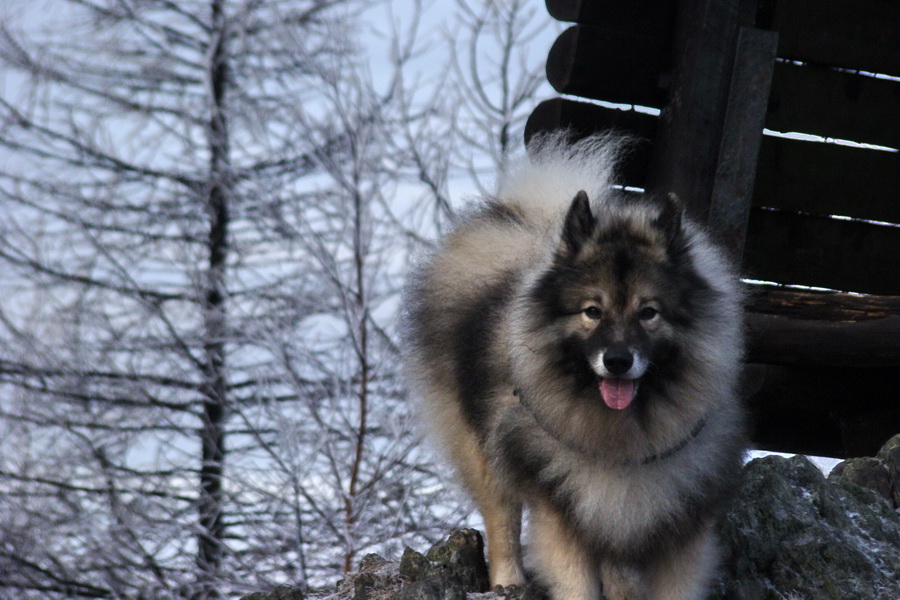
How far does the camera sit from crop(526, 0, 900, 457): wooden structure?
15.7ft

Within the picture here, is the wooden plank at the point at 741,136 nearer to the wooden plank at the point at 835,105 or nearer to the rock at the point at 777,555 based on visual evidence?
the wooden plank at the point at 835,105

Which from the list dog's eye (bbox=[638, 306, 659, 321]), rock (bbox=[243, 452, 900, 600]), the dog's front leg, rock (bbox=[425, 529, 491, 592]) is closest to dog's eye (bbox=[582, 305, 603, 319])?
dog's eye (bbox=[638, 306, 659, 321])

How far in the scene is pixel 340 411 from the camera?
6.40m

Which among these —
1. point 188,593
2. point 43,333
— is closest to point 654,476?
point 188,593

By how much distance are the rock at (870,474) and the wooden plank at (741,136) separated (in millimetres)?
1131

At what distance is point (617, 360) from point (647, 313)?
21cm

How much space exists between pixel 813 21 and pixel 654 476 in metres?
3.64

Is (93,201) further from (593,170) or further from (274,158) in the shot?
(593,170)

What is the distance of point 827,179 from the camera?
18.4 ft

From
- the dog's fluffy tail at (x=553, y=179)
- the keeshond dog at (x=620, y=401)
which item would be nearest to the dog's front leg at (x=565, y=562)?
the keeshond dog at (x=620, y=401)

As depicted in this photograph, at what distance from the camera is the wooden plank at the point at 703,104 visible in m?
4.77

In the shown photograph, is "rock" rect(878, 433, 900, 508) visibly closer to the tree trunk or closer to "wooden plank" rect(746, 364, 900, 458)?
"wooden plank" rect(746, 364, 900, 458)

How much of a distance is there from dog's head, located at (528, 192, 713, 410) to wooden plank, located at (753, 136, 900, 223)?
9.36ft

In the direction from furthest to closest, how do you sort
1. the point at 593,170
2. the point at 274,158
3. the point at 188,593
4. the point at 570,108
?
the point at 274,158 < the point at 188,593 < the point at 570,108 < the point at 593,170
